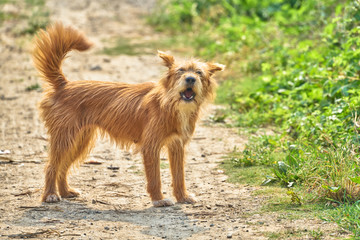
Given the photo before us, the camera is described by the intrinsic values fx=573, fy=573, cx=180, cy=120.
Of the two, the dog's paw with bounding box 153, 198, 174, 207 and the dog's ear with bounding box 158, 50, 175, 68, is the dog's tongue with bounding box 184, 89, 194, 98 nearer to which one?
the dog's ear with bounding box 158, 50, 175, 68

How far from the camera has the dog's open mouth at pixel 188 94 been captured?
5906mm

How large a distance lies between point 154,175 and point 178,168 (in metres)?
0.36

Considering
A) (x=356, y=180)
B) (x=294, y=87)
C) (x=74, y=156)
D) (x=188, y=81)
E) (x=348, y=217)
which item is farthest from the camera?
(x=294, y=87)

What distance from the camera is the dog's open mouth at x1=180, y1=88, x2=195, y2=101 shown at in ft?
19.4

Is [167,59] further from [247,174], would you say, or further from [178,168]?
[247,174]

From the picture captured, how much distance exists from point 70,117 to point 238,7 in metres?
9.90

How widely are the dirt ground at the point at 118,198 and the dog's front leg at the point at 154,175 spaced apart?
0.09m

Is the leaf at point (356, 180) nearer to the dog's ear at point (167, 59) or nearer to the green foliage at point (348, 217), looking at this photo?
the green foliage at point (348, 217)

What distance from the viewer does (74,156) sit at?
258 inches

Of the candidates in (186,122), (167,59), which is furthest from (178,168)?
(167,59)

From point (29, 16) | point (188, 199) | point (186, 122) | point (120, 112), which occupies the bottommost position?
point (188, 199)

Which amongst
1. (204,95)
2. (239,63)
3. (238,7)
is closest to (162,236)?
(204,95)

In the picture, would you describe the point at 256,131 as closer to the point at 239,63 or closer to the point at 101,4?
the point at 239,63

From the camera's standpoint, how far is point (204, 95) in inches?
242
